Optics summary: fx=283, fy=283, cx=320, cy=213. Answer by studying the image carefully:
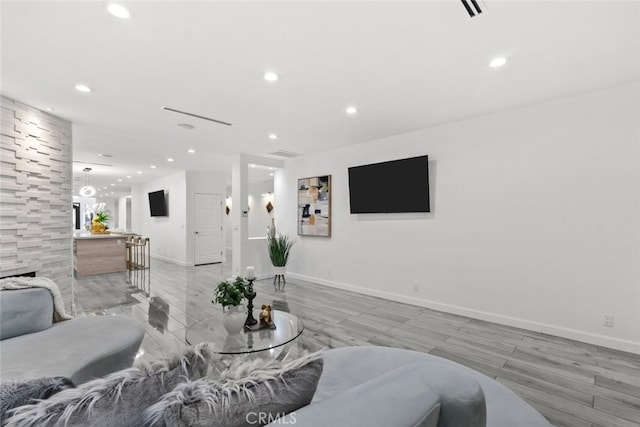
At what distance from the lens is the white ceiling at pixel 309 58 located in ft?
6.11

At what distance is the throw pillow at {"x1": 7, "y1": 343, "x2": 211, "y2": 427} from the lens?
2.05 feet

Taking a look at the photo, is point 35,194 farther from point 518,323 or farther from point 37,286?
point 518,323

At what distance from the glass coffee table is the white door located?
19.3 feet

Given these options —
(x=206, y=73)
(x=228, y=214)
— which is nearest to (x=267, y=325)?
(x=206, y=73)

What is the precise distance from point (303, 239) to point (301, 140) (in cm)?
211

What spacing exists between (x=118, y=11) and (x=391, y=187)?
371cm

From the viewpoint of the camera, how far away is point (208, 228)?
8344mm

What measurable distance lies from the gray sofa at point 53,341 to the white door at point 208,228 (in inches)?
239

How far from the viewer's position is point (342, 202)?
17.3ft

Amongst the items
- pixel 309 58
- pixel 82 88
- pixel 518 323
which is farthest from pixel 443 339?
pixel 82 88

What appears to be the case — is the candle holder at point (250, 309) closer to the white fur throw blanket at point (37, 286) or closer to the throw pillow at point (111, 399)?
the white fur throw blanket at point (37, 286)

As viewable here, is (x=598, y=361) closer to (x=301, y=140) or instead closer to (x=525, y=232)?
(x=525, y=232)

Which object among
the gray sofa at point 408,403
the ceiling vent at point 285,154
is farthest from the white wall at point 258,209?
the gray sofa at point 408,403

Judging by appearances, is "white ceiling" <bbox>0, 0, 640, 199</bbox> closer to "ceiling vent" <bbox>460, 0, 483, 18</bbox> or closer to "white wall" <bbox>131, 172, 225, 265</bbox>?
"ceiling vent" <bbox>460, 0, 483, 18</bbox>
